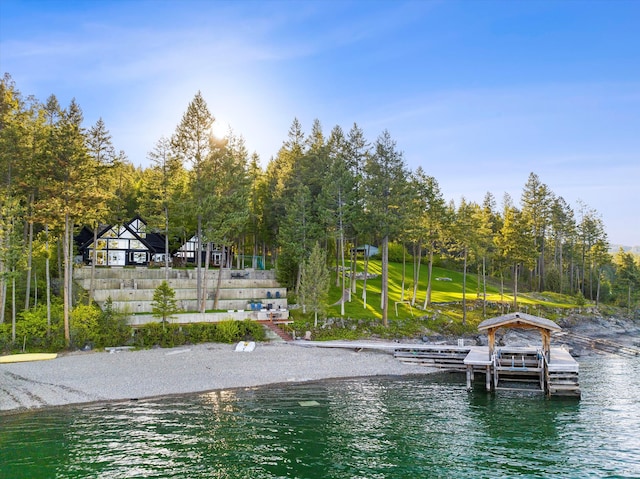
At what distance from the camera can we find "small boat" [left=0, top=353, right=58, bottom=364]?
29198 mm

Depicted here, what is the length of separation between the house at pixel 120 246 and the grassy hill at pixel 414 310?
85.7ft

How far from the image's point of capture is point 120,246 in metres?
59.3

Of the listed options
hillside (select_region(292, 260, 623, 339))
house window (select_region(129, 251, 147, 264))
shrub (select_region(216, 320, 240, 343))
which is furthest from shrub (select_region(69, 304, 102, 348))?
house window (select_region(129, 251, 147, 264))

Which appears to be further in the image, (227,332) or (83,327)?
(227,332)

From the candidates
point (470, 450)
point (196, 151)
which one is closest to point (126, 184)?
point (196, 151)

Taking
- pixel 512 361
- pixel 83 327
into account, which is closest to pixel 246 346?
pixel 83 327

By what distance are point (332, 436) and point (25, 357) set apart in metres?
22.9

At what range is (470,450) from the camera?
17234 mm

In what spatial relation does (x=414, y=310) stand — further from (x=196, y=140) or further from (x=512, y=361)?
(x=196, y=140)

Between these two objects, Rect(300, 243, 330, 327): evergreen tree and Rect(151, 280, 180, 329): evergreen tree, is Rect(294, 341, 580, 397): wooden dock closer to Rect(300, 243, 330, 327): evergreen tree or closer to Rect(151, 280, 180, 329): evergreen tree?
Rect(300, 243, 330, 327): evergreen tree

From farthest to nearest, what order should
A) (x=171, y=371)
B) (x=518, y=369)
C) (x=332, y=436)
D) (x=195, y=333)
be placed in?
(x=195, y=333) → (x=171, y=371) → (x=518, y=369) → (x=332, y=436)

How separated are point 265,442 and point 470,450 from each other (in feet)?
26.0

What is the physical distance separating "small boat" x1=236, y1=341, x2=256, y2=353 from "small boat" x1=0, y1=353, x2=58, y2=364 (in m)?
12.4

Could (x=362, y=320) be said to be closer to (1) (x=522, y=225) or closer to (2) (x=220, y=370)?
(2) (x=220, y=370)
